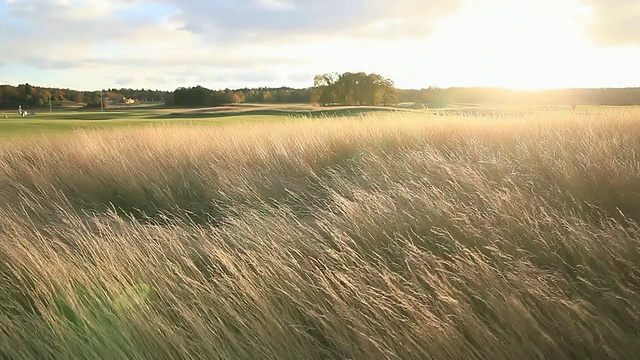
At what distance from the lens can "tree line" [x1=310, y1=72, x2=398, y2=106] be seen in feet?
207

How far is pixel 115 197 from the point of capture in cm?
611

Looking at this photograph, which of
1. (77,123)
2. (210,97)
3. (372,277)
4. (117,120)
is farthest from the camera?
(210,97)

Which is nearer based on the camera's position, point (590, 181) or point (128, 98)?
point (590, 181)

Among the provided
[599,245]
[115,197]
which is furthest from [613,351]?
[115,197]

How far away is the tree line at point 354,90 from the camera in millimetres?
63000

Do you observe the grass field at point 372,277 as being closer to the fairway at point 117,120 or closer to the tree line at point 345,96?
the fairway at point 117,120

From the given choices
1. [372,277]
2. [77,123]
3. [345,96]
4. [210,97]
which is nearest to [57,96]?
[210,97]

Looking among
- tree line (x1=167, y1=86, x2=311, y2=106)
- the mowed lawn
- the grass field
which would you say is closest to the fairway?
the mowed lawn

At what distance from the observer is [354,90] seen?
208 feet

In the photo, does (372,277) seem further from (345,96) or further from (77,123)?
(345,96)

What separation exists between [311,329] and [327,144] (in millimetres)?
5726

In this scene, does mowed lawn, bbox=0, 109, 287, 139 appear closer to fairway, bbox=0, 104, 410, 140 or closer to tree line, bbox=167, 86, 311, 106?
fairway, bbox=0, 104, 410, 140

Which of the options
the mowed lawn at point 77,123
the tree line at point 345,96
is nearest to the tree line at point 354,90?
the tree line at point 345,96

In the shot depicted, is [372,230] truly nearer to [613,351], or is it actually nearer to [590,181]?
[613,351]
